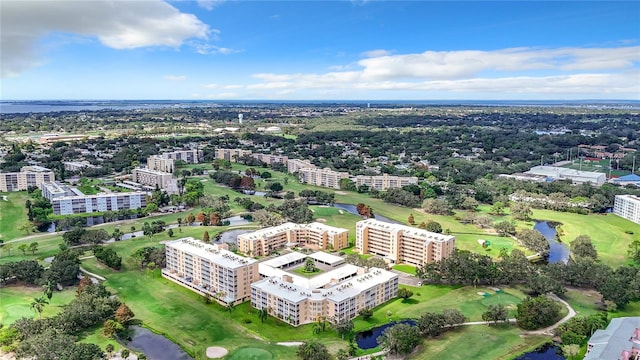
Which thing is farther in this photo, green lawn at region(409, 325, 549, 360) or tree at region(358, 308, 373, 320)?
tree at region(358, 308, 373, 320)

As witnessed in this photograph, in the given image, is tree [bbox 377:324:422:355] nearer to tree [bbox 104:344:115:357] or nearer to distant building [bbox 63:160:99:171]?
tree [bbox 104:344:115:357]

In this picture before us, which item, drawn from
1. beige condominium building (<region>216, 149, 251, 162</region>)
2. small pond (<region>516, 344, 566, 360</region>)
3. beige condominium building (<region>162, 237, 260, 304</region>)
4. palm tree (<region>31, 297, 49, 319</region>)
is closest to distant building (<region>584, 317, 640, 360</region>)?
small pond (<region>516, 344, 566, 360</region>)

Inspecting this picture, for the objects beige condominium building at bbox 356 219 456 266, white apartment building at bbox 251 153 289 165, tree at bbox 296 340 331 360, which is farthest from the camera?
white apartment building at bbox 251 153 289 165

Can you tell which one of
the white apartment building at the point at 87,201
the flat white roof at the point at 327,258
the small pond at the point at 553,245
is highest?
the white apartment building at the point at 87,201

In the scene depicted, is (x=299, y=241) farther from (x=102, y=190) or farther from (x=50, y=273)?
(x=102, y=190)

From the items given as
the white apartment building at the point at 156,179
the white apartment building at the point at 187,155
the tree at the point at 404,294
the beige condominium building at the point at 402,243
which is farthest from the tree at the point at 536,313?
the white apartment building at the point at 187,155

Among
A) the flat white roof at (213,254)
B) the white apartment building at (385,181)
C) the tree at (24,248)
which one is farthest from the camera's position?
the white apartment building at (385,181)

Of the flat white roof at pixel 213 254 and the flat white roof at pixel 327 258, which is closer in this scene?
the flat white roof at pixel 213 254

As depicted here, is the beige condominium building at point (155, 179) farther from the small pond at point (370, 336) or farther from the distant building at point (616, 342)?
the distant building at point (616, 342)
